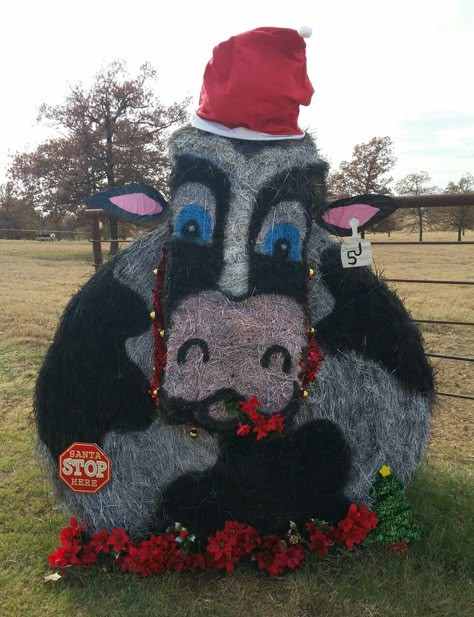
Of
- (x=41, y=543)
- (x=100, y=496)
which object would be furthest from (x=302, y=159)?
(x=41, y=543)

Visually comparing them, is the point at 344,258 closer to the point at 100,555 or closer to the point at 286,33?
the point at 286,33

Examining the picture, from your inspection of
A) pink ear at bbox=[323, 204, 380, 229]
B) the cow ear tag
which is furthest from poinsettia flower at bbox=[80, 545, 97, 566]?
pink ear at bbox=[323, 204, 380, 229]

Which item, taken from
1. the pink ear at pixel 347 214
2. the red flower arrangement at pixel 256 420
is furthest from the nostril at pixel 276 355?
the pink ear at pixel 347 214

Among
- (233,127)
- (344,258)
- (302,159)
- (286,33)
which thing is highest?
(286,33)

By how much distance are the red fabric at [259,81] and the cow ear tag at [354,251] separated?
1.63 ft

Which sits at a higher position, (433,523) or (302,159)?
(302,159)

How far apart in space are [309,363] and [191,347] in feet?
1.60

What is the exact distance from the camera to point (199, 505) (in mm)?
2285

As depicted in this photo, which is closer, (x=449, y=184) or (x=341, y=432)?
(x=341, y=432)

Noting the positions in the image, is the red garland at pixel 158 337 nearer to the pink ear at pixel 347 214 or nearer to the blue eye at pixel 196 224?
the blue eye at pixel 196 224

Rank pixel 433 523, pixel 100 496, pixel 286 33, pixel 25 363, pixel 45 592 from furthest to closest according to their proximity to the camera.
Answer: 1. pixel 25 363
2. pixel 433 523
3. pixel 100 496
4. pixel 45 592
5. pixel 286 33

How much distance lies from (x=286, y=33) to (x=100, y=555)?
2312mm

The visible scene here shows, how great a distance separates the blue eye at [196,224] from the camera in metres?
1.95

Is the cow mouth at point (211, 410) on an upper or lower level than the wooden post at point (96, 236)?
lower
